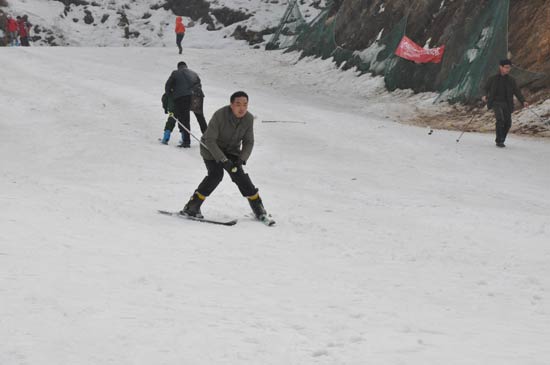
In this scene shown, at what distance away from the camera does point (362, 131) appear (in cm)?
1313

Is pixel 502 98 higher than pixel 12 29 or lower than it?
higher

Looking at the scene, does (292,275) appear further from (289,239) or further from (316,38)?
(316,38)

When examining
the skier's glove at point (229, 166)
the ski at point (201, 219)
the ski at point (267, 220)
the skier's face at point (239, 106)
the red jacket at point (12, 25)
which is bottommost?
the ski at point (201, 219)

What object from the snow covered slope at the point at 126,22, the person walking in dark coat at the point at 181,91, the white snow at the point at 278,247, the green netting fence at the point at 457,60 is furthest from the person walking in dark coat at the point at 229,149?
the snow covered slope at the point at 126,22

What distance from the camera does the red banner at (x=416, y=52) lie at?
17.1 meters

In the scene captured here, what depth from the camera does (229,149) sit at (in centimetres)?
683

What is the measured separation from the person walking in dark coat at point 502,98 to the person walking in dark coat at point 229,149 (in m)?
6.55

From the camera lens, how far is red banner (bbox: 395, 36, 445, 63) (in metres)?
17.1

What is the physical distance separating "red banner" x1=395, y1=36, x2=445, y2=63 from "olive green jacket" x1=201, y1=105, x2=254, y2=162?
11.5m

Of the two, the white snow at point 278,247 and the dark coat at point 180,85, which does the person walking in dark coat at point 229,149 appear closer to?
the white snow at point 278,247

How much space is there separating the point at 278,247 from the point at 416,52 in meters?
13.4

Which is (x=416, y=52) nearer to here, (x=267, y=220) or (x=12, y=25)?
(x=267, y=220)

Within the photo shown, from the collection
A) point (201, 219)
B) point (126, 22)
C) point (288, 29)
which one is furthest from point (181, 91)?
point (126, 22)

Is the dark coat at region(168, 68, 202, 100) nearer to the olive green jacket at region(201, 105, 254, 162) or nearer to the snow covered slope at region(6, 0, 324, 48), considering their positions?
the olive green jacket at region(201, 105, 254, 162)
